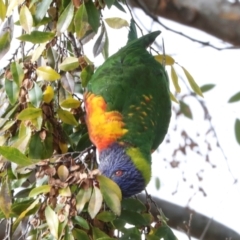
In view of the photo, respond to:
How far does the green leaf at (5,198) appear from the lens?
942 mm

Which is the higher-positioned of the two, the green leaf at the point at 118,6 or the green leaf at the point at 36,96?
the green leaf at the point at 118,6

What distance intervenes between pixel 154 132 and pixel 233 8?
0.58m

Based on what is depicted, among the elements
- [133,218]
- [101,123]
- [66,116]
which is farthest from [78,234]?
[101,123]

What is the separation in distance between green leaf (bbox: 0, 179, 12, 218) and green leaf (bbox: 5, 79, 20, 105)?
0.46 ft

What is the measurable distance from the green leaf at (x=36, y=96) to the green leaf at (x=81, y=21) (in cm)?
13

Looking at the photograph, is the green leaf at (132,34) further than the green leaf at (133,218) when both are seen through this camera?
Yes

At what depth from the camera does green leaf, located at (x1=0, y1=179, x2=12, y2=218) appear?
942 mm

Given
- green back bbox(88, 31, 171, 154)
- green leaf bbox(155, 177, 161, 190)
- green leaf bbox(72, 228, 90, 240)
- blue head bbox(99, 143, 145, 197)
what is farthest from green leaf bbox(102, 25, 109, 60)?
green leaf bbox(155, 177, 161, 190)

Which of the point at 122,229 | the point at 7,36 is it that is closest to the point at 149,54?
the point at 7,36

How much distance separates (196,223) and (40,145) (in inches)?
43.0

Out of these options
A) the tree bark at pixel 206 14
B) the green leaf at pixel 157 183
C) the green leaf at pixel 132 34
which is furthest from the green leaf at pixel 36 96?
the green leaf at pixel 157 183

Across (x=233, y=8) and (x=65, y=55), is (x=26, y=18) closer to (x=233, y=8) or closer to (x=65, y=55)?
(x=65, y=55)

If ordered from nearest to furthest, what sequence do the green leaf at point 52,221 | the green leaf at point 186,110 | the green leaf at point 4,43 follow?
the green leaf at point 52,221, the green leaf at point 4,43, the green leaf at point 186,110

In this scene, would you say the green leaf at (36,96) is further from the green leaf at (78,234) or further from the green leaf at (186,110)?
the green leaf at (186,110)
